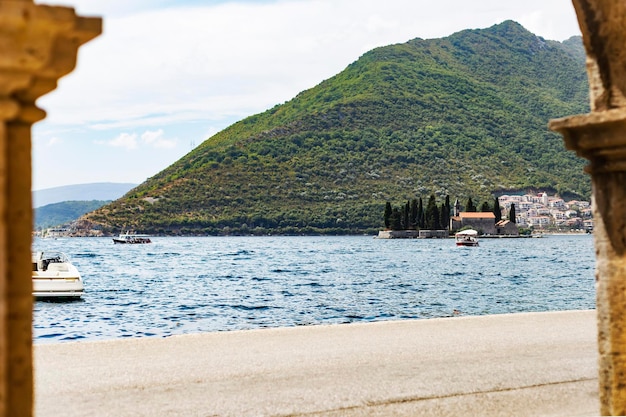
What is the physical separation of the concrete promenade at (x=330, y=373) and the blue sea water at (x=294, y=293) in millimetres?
13269

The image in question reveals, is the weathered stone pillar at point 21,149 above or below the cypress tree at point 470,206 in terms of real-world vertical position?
below

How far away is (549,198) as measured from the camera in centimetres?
12488

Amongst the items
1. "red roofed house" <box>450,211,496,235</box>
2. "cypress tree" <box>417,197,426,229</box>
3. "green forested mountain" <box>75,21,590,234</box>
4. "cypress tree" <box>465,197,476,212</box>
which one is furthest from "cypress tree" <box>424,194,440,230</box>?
"green forested mountain" <box>75,21,590,234</box>

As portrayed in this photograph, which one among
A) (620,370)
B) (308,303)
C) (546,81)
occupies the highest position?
(546,81)

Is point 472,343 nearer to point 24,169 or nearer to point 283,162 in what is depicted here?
point 24,169

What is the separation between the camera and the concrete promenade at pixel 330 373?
562 cm

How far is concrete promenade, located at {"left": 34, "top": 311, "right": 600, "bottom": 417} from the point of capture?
562 cm

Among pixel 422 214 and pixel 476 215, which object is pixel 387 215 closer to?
pixel 422 214

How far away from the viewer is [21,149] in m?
2.40

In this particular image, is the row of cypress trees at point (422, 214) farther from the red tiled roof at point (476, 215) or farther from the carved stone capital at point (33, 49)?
the carved stone capital at point (33, 49)

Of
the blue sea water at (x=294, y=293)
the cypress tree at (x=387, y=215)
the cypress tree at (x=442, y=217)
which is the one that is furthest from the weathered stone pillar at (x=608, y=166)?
the cypress tree at (x=442, y=217)

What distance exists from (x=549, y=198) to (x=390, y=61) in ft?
135

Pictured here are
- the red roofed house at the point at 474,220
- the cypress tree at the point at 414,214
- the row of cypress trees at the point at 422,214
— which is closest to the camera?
the row of cypress trees at the point at 422,214

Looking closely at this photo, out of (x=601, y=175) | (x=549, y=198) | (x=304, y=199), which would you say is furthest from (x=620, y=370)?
(x=549, y=198)
